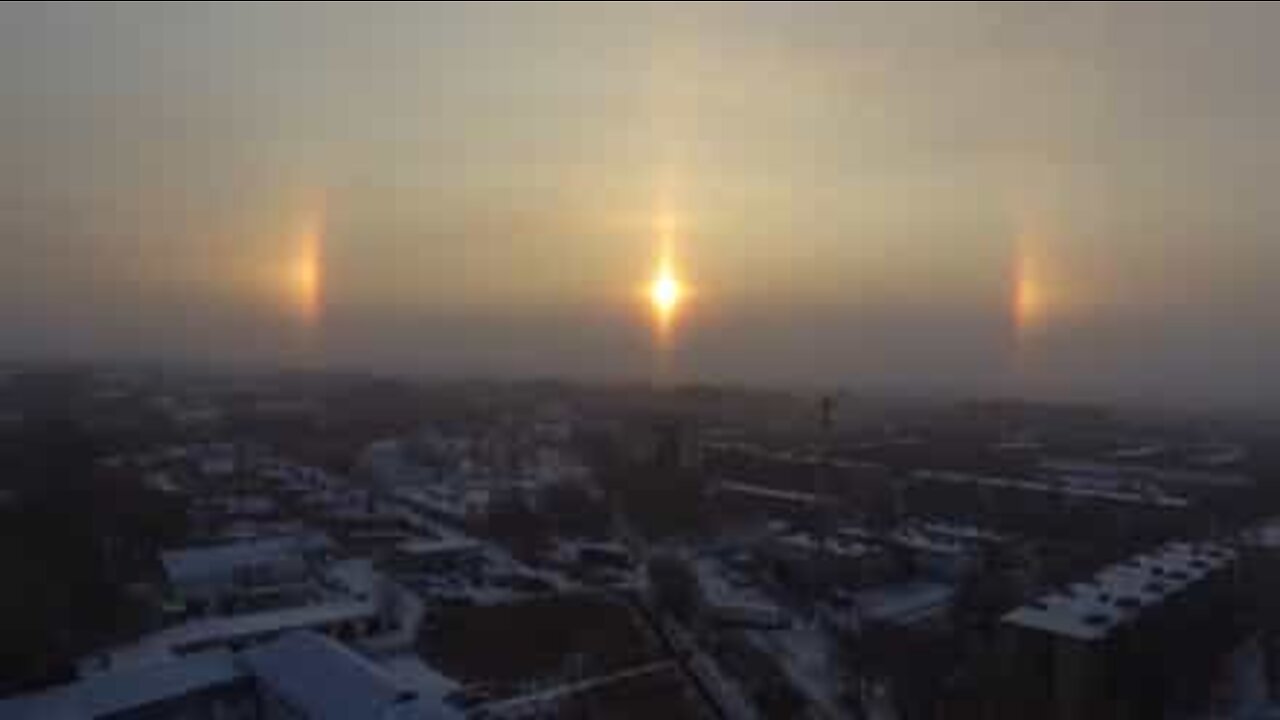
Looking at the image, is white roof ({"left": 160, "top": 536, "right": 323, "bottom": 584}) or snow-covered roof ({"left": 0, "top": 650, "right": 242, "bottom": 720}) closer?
snow-covered roof ({"left": 0, "top": 650, "right": 242, "bottom": 720})

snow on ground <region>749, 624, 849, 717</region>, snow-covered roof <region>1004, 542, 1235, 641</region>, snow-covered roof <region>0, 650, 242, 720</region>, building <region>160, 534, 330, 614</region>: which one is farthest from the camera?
building <region>160, 534, 330, 614</region>

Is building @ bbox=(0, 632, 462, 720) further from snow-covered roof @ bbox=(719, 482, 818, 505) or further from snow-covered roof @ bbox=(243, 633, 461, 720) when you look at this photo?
snow-covered roof @ bbox=(719, 482, 818, 505)

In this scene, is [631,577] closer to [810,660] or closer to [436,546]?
[436,546]

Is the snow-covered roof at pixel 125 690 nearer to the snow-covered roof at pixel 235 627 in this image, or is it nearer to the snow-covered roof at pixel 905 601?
the snow-covered roof at pixel 235 627

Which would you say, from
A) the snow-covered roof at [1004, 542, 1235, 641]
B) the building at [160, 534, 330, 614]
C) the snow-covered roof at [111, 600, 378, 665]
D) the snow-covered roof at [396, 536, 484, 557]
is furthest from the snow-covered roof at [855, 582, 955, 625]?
the building at [160, 534, 330, 614]

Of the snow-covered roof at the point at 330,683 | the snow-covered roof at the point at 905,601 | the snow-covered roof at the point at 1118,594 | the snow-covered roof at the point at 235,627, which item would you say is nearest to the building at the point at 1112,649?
the snow-covered roof at the point at 1118,594
